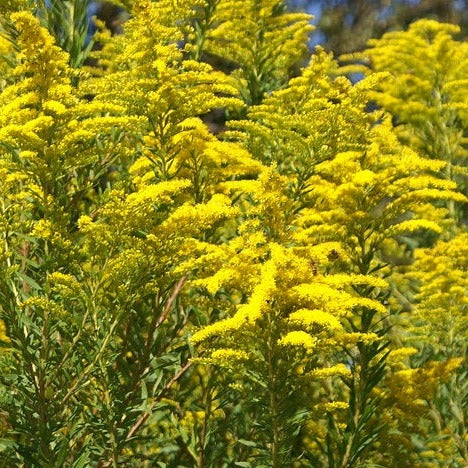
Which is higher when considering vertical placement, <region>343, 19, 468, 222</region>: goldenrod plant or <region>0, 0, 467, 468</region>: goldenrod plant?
<region>343, 19, 468, 222</region>: goldenrod plant

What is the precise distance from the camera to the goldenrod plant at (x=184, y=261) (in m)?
2.70

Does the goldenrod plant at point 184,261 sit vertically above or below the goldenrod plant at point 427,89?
below

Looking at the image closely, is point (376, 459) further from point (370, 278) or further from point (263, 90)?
point (263, 90)

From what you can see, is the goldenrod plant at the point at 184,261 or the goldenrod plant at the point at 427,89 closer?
the goldenrod plant at the point at 184,261

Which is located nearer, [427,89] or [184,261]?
[184,261]

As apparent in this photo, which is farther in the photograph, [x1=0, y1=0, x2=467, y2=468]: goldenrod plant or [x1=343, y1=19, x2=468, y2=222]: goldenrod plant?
[x1=343, y1=19, x2=468, y2=222]: goldenrod plant

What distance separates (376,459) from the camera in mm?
4230

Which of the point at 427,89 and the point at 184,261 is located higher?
the point at 427,89

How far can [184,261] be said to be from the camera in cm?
315

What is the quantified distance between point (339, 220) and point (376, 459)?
1551mm

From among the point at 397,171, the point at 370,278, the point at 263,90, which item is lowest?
the point at 370,278

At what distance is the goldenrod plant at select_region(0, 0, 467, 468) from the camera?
270 centimetres

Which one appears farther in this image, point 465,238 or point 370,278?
point 465,238

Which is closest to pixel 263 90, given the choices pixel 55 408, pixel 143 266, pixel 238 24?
pixel 238 24
